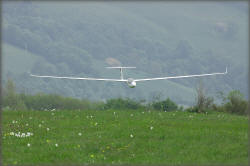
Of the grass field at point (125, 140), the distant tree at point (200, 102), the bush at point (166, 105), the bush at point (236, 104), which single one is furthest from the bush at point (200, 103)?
the bush at point (166, 105)

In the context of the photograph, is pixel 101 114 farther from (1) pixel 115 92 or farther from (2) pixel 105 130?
(1) pixel 115 92

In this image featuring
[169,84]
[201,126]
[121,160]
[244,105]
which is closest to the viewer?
[121,160]

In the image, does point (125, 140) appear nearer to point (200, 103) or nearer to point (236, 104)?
point (200, 103)

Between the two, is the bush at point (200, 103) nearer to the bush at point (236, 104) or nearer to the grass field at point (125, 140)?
the bush at point (236, 104)

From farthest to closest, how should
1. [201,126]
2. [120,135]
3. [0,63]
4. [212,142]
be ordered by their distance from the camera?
[0,63], [201,126], [120,135], [212,142]

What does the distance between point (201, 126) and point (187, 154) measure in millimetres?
4513

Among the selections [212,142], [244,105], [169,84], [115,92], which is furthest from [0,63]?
[212,142]

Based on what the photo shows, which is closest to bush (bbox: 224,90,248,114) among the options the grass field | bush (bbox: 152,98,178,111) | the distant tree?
the distant tree

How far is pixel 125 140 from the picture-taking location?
1859 cm

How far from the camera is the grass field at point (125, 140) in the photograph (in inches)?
645

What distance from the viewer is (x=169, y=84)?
167m

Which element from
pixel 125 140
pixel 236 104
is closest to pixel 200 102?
pixel 236 104

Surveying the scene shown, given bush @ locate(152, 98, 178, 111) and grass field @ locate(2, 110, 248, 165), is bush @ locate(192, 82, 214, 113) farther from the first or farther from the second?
bush @ locate(152, 98, 178, 111)

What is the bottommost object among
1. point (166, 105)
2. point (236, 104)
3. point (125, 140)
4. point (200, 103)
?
point (125, 140)
